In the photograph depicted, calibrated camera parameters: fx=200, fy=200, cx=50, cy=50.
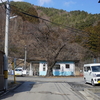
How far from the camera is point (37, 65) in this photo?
49.2 meters

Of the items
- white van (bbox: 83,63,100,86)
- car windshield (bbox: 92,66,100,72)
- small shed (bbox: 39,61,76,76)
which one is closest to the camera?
white van (bbox: 83,63,100,86)

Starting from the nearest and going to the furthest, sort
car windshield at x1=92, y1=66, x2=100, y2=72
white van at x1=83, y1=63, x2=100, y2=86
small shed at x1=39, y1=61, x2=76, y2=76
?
white van at x1=83, y1=63, x2=100, y2=86, car windshield at x1=92, y1=66, x2=100, y2=72, small shed at x1=39, y1=61, x2=76, y2=76

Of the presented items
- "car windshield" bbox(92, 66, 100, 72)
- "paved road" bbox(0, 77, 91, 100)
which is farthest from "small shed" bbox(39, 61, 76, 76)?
"paved road" bbox(0, 77, 91, 100)

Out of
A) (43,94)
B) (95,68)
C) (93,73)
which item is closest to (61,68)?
(95,68)

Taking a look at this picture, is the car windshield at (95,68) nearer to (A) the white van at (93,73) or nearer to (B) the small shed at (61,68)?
(A) the white van at (93,73)

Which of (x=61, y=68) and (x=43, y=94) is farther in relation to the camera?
(x=61, y=68)

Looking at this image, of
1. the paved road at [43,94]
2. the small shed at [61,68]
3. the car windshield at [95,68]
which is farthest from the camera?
the small shed at [61,68]

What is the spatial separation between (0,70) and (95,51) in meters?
38.8

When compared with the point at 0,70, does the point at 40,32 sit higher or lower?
higher

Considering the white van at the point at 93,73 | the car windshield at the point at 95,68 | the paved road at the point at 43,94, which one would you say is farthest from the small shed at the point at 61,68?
the paved road at the point at 43,94

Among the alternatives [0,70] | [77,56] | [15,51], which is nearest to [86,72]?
[0,70]

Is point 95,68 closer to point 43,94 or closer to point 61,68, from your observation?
point 43,94

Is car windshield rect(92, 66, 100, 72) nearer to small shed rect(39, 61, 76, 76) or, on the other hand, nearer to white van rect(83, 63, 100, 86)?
white van rect(83, 63, 100, 86)

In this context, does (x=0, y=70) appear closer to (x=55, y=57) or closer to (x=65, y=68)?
(x=55, y=57)
